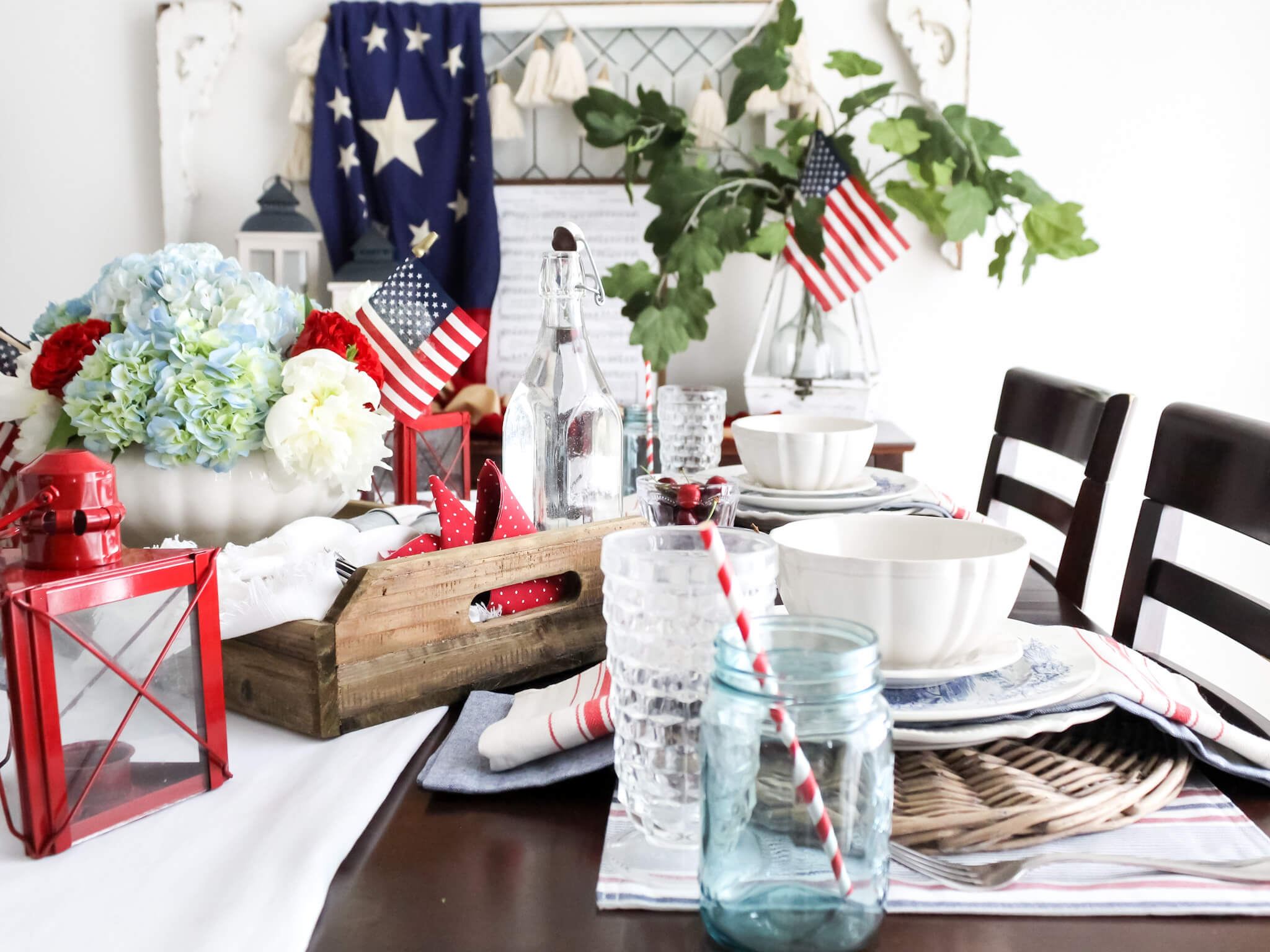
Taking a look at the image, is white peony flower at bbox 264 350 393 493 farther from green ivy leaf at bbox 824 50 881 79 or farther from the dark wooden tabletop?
green ivy leaf at bbox 824 50 881 79

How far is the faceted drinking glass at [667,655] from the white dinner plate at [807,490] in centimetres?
58

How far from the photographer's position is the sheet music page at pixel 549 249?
2.49 meters

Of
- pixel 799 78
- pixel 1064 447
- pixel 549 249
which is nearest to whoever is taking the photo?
pixel 1064 447

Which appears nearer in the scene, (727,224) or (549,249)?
(727,224)

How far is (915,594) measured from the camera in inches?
21.2

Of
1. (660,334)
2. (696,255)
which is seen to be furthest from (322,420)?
(696,255)

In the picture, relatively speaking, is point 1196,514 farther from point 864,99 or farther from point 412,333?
point 864,99

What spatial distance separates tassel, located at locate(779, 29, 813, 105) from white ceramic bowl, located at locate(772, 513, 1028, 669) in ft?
6.48

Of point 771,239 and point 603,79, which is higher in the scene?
point 603,79

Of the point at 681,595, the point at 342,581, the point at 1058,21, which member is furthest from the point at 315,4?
the point at 681,595

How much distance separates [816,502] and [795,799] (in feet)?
2.20

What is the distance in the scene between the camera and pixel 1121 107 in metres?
2.39

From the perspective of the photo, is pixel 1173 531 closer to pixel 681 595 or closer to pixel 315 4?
pixel 681 595

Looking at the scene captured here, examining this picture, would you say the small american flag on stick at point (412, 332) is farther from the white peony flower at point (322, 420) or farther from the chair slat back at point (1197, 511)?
the chair slat back at point (1197, 511)
